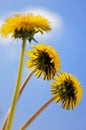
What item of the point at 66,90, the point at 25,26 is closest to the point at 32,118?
the point at 66,90

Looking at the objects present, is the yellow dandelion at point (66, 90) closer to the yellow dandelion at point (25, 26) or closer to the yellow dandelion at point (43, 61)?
the yellow dandelion at point (43, 61)

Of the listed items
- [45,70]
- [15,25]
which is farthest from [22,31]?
[45,70]

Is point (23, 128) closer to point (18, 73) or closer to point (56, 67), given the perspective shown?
point (18, 73)

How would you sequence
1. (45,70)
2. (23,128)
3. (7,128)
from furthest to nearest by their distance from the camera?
(45,70)
(23,128)
(7,128)

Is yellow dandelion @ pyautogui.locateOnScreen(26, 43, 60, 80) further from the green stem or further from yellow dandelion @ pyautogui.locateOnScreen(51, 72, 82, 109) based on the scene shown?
the green stem

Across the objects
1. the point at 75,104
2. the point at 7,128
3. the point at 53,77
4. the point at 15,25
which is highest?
the point at 15,25

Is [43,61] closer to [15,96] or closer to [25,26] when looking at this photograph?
[25,26]
